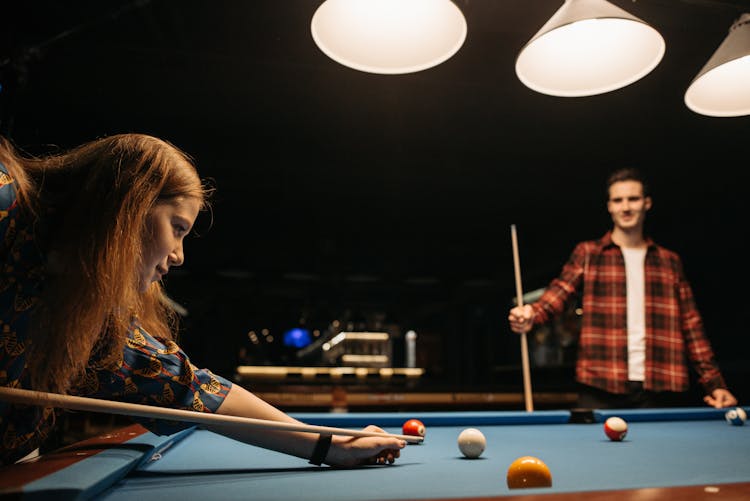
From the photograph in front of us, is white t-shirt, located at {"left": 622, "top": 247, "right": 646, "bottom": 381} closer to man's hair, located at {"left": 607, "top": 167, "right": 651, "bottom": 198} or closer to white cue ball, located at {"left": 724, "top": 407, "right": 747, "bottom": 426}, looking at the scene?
man's hair, located at {"left": 607, "top": 167, "right": 651, "bottom": 198}

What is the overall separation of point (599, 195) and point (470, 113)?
8.15 feet

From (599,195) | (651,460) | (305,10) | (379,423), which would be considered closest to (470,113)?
(305,10)

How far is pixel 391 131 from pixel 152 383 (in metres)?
3.97

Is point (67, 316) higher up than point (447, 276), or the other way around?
point (447, 276)

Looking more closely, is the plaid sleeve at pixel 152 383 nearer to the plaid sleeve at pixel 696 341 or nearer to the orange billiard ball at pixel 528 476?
the orange billiard ball at pixel 528 476

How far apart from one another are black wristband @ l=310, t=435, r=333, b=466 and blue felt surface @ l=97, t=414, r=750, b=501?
0.9 inches

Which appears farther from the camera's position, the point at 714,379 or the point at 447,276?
the point at 447,276

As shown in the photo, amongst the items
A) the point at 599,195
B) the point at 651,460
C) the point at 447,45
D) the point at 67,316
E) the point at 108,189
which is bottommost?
the point at 651,460

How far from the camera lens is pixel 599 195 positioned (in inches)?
249

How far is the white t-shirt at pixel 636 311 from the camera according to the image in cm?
288

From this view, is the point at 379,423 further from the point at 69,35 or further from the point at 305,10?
the point at 69,35

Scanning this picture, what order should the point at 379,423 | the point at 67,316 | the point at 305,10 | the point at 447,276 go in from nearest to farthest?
the point at 67,316
the point at 379,423
the point at 305,10
the point at 447,276

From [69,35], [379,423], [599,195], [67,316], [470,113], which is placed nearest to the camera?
[67,316]

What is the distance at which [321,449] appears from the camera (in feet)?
3.91
